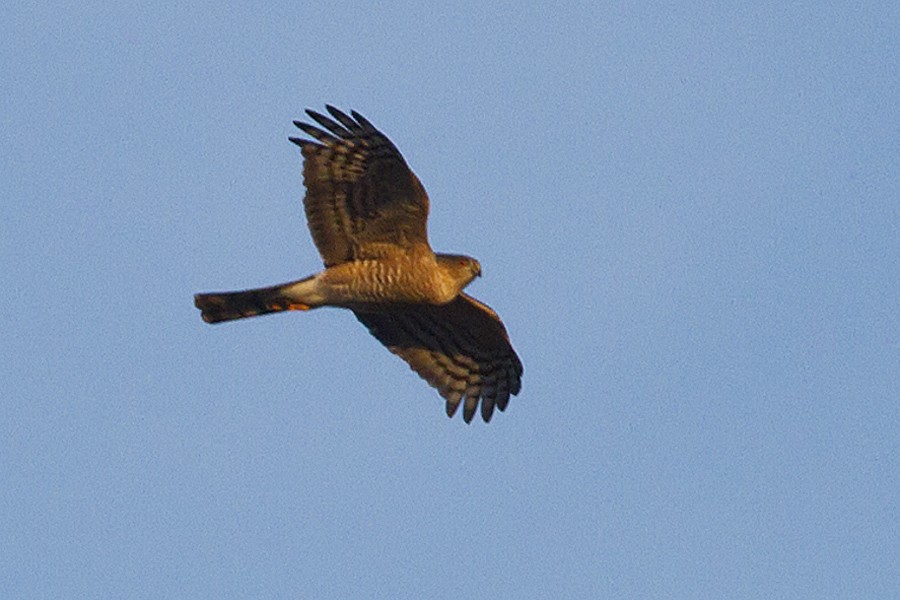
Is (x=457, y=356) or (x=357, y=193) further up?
(x=357, y=193)

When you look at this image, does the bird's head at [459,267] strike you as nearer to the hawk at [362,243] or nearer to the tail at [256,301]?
the hawk at [362,243]

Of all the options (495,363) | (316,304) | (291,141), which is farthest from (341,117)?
(495,363)

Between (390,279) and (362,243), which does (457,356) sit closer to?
(390,279)

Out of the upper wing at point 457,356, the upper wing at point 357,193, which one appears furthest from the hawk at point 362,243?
the upper wing at point 457,356

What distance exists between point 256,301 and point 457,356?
218 cm

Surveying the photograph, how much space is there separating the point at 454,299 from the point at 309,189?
1.79 metres

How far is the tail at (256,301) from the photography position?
62.1 feet

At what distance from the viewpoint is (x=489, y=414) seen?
20.3 m

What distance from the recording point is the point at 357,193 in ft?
60.6

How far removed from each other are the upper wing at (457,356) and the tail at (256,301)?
3.72 ft

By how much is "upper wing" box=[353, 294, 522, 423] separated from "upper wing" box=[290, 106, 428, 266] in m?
1.53

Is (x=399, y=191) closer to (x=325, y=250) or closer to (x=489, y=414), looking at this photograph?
(x=325, y=250)

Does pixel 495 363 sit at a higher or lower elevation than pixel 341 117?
lower

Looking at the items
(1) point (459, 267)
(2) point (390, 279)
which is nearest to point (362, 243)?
(2) point (390, 279)
